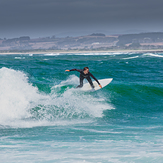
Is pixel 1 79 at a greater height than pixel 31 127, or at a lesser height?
greater

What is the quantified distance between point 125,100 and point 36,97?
5.12 m

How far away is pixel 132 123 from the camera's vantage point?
1062cm

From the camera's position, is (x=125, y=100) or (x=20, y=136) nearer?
(x=20, y=136)

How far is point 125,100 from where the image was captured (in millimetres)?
15992

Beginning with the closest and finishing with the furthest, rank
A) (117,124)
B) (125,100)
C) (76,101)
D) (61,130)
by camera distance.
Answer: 1. (61,130)
2. (117,124)
3. (76,101)
4. (125,100)

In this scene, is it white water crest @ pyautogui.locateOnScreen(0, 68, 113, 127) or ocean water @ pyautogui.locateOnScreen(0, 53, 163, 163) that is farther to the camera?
white water crest @ pyautogui.locateOnScreen(0, 68, 113, 127)

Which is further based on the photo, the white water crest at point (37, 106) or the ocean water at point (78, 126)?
the white water crest at point (37, 106)

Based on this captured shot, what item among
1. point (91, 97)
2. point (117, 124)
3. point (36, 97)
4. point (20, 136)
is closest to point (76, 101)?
point (91, 97)

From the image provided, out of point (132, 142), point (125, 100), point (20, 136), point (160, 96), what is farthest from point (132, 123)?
point (160, 96)

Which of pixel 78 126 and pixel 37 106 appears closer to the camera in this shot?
pixel 78 126

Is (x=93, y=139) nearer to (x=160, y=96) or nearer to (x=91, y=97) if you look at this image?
(x=91, y=97)

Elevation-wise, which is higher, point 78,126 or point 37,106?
point 37,106

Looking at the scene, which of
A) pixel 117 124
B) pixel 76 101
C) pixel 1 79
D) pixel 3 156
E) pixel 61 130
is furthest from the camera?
pixel 1 79

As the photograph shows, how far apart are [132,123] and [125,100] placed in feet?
17.8
